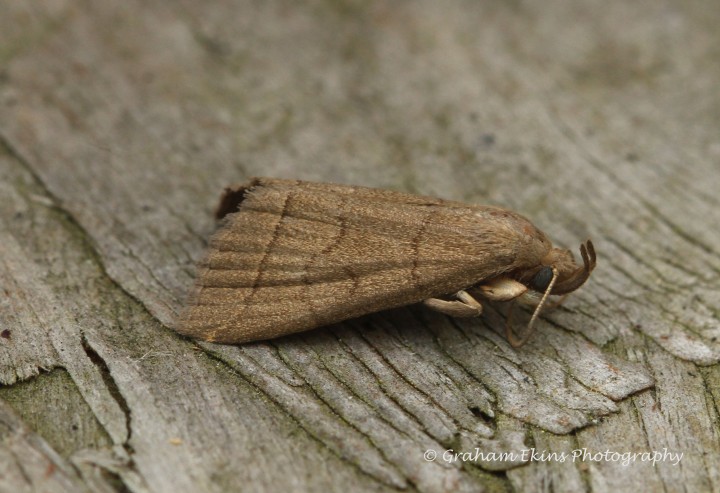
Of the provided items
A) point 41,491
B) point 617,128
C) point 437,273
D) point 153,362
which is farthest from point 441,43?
point 41,491

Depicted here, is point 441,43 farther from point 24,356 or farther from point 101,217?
point 24,356

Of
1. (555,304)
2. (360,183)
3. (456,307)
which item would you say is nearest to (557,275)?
(555,304)

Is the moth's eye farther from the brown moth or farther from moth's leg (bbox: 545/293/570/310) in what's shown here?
moth's leg (bbox: 545/293/570/310)

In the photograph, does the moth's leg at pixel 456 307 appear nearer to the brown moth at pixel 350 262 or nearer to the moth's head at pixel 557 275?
the brown moth at pixel 350 262

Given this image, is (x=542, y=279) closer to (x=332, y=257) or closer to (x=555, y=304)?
(x=555, y=304)

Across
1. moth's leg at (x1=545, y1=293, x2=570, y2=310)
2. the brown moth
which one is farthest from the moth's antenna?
moth's leg at (x1=545, y1=293, x2=570, y2=310)
